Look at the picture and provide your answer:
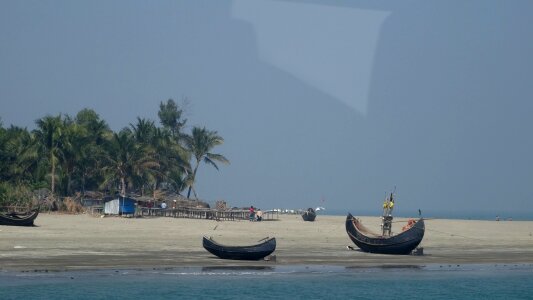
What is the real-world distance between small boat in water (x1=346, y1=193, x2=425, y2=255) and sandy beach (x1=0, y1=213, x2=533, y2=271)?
1.38 ft

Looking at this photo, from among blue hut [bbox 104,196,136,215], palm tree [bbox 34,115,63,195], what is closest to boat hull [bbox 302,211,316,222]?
blue hut [bbox 104,196,136,215]

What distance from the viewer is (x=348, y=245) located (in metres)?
40.3

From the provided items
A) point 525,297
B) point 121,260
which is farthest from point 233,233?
point 525,297

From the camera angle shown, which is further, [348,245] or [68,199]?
[68,199]

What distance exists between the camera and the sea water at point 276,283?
81.3 ft

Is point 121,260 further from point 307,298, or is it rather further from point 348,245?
point 348,245

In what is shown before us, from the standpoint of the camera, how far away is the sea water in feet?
81.3

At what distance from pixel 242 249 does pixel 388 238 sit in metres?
6.86

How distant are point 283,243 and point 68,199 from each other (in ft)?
80.5

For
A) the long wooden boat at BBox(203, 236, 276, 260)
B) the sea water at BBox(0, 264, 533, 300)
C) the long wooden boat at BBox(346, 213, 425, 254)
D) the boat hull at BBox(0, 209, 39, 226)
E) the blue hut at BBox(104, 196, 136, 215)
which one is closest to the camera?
the sea water at BBox(0, 264, 533, 300)

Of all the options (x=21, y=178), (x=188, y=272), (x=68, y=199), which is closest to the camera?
(x=188, y=272)

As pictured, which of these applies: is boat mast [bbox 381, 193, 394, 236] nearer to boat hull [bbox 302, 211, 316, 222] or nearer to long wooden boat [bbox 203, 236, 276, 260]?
long wooden boat [bbox 203, 236, 276, 260]

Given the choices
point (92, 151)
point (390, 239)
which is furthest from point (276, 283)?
point (92, 151)

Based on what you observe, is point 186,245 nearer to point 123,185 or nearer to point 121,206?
point 121,206
